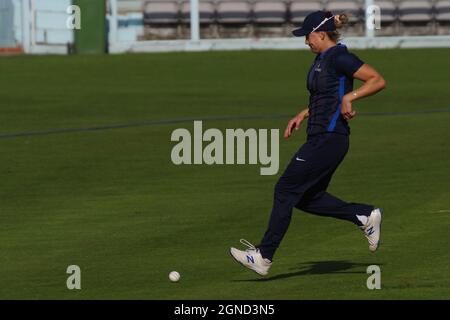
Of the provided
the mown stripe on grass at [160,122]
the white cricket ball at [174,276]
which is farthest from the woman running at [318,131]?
Answer: the mown stripe on grass at [160,122]

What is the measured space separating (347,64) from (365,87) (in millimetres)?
268

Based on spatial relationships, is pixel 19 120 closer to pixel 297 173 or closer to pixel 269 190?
pixel 269 190

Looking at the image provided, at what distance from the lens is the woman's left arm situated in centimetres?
1151

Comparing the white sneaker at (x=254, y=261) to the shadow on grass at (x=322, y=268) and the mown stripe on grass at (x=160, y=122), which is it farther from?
the mown stripe on grass at (x=160, y=122)

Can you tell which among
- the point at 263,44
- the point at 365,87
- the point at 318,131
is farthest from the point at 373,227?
the point at 263,44

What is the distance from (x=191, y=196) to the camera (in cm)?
1738

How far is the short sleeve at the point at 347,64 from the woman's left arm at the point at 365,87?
0.05m

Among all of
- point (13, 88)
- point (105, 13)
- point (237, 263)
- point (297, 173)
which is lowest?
point (237, 263)

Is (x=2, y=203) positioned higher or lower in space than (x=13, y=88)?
lower

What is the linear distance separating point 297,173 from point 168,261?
189 centimetres

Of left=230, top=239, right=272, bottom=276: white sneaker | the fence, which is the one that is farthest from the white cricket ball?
the fence

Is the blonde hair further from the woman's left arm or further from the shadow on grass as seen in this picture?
the shadow on grass

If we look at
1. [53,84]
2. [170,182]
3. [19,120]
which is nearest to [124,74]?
[53,84]

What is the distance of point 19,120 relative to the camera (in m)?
25.8
